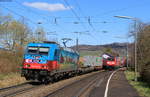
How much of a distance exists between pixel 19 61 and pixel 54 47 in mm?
12561

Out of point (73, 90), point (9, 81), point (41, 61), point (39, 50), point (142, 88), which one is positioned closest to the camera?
point (73, 90)

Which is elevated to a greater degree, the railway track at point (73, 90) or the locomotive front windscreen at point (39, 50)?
the locomotive front windscreen at point (39, 50)

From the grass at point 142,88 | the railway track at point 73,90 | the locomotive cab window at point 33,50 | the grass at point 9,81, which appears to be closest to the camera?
the railway track at point 73,90

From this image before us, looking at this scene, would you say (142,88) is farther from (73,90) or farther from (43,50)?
(43,50)

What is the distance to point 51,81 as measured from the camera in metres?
20.7

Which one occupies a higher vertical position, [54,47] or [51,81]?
[54,47]

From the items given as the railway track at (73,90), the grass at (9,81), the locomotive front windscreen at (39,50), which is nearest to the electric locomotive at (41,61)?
the locomotive front windscreen at (39,50)

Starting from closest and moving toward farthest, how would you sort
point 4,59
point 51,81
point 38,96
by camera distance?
point 38,96
point 51,81
point 4,59

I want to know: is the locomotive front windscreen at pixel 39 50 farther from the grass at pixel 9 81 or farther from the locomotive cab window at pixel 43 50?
the grass at pixel 9 81

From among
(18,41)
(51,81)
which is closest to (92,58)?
(18,41)

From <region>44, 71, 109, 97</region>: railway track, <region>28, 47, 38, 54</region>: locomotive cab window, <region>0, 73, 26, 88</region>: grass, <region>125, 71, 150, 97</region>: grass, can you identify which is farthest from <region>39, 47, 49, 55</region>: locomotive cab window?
<region>125, 71, 150, 97</region>: grass

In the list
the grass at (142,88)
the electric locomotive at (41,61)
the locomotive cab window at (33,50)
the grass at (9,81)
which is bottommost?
the grass at (142,88)

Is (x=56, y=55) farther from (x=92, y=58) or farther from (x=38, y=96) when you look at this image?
(x=92, y=58)

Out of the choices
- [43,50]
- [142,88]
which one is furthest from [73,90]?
[142,88]
